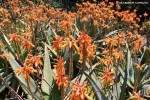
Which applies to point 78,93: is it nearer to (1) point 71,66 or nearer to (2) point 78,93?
(2) point 78,93

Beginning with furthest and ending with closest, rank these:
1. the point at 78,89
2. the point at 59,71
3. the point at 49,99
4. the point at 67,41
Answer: the point at 49,99, the point at 67,41, the point at 59,71, the point at 78,89

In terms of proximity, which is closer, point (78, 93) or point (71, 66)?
point (78, 93)

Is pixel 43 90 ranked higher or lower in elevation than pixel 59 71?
lower

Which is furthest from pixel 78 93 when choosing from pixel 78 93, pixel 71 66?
pixel 71 66

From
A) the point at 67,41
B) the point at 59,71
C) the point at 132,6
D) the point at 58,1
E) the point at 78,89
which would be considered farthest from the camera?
the point at 58,1

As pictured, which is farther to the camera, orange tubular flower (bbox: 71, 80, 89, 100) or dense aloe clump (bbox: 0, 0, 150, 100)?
dense aloe clump (bbox: 0, 0, 150, 100)

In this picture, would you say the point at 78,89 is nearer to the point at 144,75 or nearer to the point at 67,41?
the point at 67,41

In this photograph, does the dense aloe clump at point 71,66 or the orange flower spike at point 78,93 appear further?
the dense aloe clump at point 71,66

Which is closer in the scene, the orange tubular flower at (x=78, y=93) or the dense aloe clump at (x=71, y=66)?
the orange tubular flower at (x=78, y=93)

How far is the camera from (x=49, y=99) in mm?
2094

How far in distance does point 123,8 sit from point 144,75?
6335 mm

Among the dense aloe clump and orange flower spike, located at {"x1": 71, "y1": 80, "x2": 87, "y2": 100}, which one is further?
the dense aloe clump

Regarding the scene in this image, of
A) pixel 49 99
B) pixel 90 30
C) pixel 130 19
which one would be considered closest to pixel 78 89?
pixel 49 99

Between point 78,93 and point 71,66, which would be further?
point 71,66
